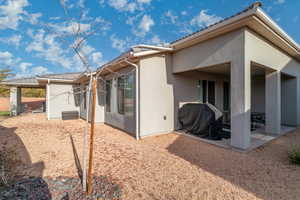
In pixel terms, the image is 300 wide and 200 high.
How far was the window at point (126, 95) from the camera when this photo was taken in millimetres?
6293

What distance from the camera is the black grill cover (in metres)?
5.62

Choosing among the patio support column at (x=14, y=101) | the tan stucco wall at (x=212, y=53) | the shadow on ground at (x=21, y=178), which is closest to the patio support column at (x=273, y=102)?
the tan stucco wall at (x=212, y=53)

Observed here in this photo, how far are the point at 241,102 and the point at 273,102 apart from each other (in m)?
2.94

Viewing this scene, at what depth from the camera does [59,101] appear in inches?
450

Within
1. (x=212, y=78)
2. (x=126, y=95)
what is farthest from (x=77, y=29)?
(x=212, y=78)

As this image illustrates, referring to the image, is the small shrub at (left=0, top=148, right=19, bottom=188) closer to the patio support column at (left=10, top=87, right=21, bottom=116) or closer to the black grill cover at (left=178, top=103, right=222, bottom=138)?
the black grill cover at (left=178, top=103, right=222, bottom=138)

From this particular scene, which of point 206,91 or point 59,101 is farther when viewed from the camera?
point 59,101

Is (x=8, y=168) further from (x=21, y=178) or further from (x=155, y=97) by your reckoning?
(x=155, y=97)

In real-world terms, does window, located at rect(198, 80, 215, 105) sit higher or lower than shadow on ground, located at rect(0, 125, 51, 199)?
higher

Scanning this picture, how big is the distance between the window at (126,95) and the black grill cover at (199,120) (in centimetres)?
226

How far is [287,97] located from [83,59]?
1012 cm

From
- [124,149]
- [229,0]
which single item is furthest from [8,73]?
[229,0]

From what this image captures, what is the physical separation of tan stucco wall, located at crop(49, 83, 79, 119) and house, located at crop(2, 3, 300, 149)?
4.34 meters

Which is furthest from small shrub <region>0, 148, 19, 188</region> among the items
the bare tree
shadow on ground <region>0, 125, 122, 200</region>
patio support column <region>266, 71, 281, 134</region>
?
patio support column <region>266, 71, 281, 134</region>
